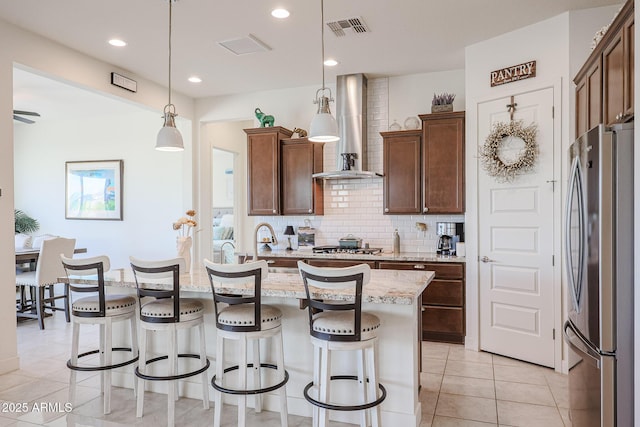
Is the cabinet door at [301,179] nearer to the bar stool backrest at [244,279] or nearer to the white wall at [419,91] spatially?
the white wall at [419,91]

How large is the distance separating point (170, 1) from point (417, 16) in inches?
82.2

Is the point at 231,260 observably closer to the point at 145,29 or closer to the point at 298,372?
the point at 145,29

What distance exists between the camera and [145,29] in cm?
397

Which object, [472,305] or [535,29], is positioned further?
[472,305]

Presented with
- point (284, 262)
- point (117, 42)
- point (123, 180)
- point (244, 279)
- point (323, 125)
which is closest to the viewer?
A: point (244, 279)

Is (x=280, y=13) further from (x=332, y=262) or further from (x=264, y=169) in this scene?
(x=332, y=262)

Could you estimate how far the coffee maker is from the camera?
16.1 ft

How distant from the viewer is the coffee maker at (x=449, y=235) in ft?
16.1

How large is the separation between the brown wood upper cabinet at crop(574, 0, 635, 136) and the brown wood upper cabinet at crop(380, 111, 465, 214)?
1.48 metres

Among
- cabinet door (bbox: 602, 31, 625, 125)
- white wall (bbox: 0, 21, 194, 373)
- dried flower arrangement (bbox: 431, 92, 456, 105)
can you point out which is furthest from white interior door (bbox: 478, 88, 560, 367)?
white wall (bbox: 0, 21, 194, 373)

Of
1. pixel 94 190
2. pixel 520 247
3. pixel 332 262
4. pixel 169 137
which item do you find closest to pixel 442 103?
pixel 520 247

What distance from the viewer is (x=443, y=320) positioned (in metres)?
4.54

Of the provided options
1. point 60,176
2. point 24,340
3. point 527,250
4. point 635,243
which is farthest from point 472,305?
point 60,176

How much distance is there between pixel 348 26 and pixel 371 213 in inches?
93.1
